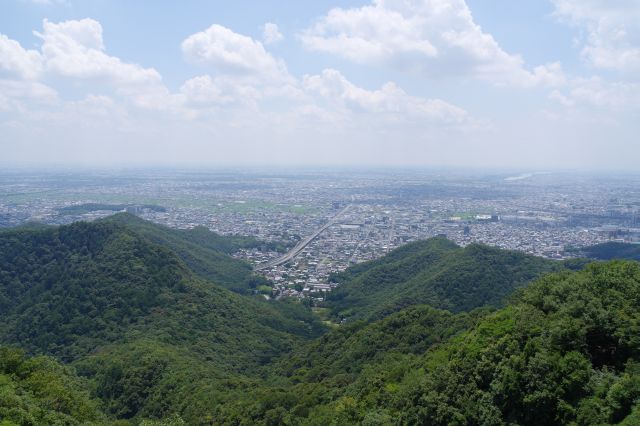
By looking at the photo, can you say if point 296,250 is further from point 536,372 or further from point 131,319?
point 536,372

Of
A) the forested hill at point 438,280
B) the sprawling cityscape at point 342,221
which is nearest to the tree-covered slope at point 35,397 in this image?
the forested hill at point 438,280

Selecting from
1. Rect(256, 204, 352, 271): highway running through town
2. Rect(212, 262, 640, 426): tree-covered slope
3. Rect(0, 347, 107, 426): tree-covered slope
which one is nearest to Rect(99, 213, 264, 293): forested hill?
Rect(256, 204, 352, 271): highway running through town

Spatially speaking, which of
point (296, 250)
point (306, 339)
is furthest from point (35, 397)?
point (296, 250)

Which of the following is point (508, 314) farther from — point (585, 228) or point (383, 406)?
point (585, 228)

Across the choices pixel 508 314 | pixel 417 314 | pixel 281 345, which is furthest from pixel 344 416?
pixel 281 345

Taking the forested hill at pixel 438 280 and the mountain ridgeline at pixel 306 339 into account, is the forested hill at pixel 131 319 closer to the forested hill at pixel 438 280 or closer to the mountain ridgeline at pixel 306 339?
the mountain ridgeline at pixel 306 339
